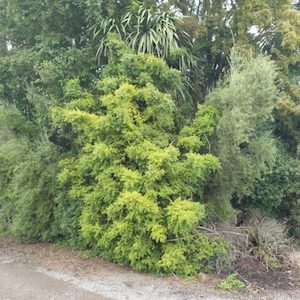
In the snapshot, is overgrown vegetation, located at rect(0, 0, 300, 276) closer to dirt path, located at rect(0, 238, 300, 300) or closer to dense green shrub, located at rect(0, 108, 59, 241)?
dense green shrub, located at rect(0, 108, 59, 241)

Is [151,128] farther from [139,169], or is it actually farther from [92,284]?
[92,284]

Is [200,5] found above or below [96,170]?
above

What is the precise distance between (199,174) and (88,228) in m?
2.31

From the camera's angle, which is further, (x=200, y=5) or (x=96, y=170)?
(x=200, y=5)

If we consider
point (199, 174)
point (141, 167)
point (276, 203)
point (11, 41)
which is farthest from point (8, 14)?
point (276, 203)

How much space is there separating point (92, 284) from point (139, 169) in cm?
214

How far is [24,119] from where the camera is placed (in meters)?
9.34

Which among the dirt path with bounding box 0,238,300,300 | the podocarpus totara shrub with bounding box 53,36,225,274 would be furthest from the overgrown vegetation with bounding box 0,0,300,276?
the dirt path with bounding box 0,238,300,300

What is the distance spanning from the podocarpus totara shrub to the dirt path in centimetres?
30

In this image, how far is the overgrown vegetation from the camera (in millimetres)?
6863

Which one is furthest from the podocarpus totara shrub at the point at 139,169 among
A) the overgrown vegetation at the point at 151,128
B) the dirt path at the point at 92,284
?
the dirt path at the point at 92,284

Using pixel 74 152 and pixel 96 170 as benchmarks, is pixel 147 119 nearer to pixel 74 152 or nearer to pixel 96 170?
pixel 96 170

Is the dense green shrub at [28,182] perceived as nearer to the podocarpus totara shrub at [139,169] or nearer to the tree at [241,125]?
the podocarpus totara shrub at [139,169]

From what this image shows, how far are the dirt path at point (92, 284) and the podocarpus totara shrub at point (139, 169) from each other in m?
0.30
